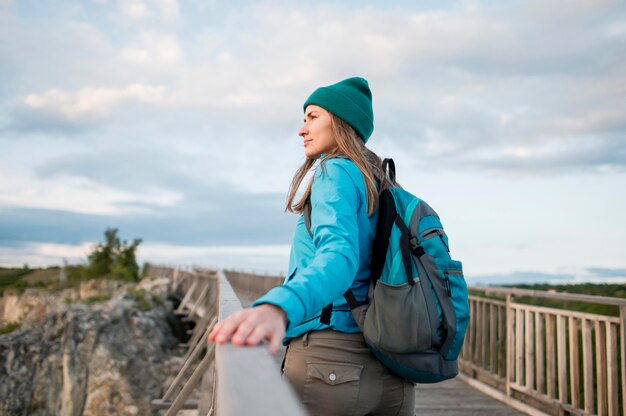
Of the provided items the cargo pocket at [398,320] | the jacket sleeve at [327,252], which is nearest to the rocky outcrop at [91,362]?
the cargo pocket at [398,320]

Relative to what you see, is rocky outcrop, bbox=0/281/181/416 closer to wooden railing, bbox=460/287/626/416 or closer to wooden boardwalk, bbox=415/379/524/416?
wooden boardwalk, bbox=415/379/524/416

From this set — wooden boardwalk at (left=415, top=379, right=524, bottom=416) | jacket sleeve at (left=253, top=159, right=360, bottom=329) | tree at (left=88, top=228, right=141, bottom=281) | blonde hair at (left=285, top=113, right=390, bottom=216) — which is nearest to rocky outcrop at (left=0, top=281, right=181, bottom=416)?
wooden boardwalk at (left=415, top=379, right=524, bottom=416)

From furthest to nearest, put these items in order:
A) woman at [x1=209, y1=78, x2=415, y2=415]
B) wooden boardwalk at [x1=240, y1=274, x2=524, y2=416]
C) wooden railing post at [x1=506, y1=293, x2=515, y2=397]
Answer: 1. wooden railing post at [x1=506, y1=293, x2=515, y2=397]
2. wooden boardwalk at [x1=240, y1=274, x2=524, y2=416]
3. woman at [x1=209, y1=78, x2=415, y2=415]

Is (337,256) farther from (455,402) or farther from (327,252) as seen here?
(455,402)

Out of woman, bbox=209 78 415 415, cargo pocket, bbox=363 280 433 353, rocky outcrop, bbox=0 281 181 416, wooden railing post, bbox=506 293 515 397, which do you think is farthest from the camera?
rocky outcrop, bbox=0 281 181 416

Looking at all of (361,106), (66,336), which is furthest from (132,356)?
(361,106)

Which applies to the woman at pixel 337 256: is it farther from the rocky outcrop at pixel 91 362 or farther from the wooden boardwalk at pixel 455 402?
the rocky outcrop at pixel 91 362

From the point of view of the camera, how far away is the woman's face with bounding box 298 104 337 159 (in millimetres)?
2141

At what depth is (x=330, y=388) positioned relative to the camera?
1846 millimetres

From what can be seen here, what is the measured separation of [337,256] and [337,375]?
527 millimetres

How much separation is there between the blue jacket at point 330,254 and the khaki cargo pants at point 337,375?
0.14 feet

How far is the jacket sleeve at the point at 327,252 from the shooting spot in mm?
1345

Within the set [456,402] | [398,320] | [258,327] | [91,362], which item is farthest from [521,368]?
[91,362]

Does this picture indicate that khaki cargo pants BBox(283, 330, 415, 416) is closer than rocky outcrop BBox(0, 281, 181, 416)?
Yes
